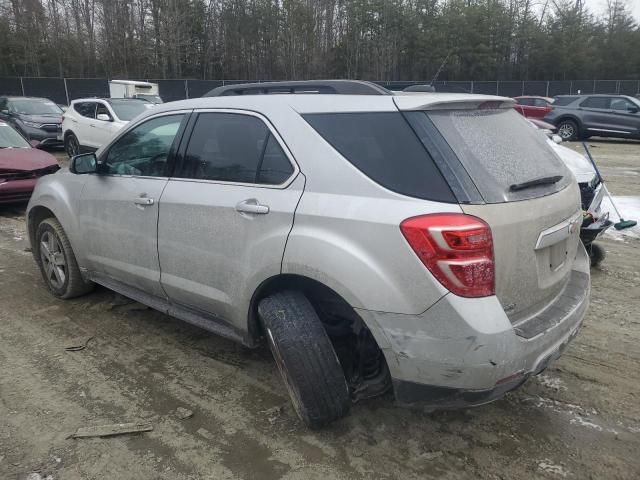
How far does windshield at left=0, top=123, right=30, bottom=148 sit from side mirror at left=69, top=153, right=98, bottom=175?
5.62m

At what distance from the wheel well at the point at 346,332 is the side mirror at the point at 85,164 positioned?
6.25 feet

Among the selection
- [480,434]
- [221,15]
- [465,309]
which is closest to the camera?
[465,309]

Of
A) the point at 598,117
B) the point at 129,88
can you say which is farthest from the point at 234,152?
the point at 129,88

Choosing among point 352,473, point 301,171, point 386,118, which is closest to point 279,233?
point 301,171

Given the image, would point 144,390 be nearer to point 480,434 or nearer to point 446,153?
point 480,434

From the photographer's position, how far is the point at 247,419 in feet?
9.69

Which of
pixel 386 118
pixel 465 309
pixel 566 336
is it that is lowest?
pixel 566 336

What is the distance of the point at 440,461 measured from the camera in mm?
2617

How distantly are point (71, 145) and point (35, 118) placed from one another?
6.11 ft

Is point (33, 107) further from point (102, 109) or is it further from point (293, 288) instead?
point (293, 288)

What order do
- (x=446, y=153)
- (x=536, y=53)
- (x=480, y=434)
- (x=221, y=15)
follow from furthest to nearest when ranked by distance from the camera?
(x=536, y=53) < (x=221, y=15) < (x=480, y=434) < (x=446, y=153)

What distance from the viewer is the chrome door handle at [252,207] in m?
2.77

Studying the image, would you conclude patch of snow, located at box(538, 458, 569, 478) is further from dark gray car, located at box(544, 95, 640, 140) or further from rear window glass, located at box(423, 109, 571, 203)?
dark gray car, located at box(544, 95, 640, 140)

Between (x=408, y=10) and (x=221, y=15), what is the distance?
15997 mm
